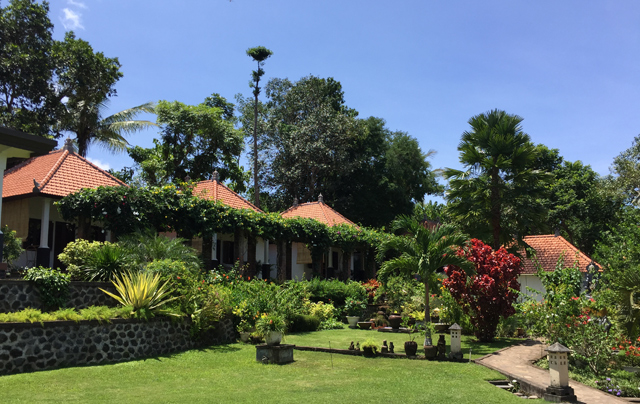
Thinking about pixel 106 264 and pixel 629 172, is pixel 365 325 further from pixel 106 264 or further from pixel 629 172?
pixel 629 172

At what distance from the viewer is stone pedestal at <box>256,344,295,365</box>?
11500mm

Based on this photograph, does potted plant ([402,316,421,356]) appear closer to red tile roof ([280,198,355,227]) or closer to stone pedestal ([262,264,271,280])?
stone pedestal ([262,264,271,280])

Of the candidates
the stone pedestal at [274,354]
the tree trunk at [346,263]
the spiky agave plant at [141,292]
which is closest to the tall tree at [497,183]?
the tree trunk at [346,263]

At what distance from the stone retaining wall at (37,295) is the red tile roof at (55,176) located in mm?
4802

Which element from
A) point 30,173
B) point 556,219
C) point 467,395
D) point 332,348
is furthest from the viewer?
point 556,219

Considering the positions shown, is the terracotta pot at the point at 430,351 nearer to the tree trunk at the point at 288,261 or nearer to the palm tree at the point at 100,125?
the tree trunk at the point at 288,261

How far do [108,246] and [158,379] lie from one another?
534 cm

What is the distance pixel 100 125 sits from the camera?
30203mm

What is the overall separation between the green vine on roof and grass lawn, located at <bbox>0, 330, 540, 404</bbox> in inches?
226

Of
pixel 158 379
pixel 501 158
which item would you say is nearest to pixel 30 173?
pixel 158 379

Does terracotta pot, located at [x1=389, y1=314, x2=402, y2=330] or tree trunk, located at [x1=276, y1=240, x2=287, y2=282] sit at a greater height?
tree trunk, located at [x1=276, y1=240, x2=287, y2=282]

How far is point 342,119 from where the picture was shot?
3641 cm

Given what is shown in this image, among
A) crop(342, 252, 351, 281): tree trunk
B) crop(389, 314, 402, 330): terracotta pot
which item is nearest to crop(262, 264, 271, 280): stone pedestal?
crop(342, 252, 351, 281): tree trunk

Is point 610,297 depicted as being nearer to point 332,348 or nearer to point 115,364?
point 332,348
